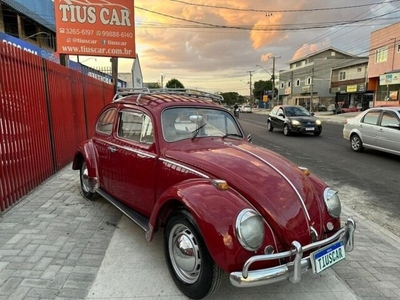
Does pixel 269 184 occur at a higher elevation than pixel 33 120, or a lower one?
lower

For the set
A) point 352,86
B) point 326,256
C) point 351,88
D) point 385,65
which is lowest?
point 326,256

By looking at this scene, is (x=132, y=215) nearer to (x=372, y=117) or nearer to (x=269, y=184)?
(x=269, y=184)

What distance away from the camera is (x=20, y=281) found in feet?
9.56

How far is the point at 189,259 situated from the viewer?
108 inches

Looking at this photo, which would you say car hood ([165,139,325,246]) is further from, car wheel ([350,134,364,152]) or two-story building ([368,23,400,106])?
two-story building ([368,23,400,106])

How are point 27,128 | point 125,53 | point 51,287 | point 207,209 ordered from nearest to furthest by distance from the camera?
1. point 207,209
2. point 51,287
3. point 27,128
4. point 125,53

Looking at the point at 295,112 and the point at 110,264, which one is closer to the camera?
the point at 110,264

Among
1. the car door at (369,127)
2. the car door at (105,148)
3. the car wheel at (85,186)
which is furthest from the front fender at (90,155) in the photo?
the car door at (369,127)

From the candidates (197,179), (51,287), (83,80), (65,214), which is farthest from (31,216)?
(83,80)

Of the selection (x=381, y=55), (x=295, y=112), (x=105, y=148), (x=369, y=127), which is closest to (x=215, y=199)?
(x=105, y=148)

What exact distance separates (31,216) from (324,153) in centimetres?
900

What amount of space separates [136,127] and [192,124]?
29.7 inches

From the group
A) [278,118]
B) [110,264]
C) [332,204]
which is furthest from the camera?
[278,118]

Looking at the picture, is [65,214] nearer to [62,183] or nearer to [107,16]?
[62,183]
